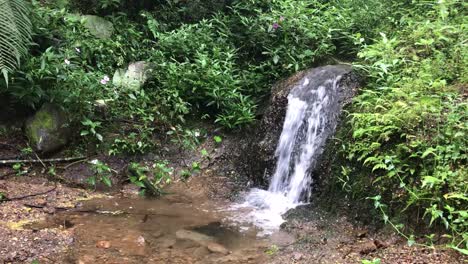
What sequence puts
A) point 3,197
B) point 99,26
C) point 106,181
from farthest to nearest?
point 99,26 → point 106,181 → point 3,197

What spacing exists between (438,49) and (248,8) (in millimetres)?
3473

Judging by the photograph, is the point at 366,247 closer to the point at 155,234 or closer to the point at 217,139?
the point at 155,234

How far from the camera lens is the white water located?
5.40 m

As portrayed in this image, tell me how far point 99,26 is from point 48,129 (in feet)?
8.20

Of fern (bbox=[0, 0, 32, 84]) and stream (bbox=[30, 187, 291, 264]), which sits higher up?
fern (bbox=[0, 0, 32, 84])

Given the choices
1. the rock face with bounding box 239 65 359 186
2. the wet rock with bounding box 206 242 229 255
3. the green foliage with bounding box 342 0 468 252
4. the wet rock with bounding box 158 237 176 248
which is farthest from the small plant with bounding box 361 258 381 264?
the rock face with bounding box 239 65 359 186

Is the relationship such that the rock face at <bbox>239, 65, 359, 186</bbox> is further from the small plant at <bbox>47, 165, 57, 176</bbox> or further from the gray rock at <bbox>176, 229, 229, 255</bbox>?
the small plant at <bbox>47, 165, 57, 176</bbox>

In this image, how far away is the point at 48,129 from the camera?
573 centimetres

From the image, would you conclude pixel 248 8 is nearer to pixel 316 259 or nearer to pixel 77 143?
pixel 77 143

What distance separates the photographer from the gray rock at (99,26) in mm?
7348

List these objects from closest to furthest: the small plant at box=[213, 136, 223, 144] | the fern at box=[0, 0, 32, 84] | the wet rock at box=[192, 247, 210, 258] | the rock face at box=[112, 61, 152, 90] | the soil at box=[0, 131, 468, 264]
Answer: the soil at box=[0, 131, 468, 264] < the wet rock at box=[192, 247, 210, 258] < the fern at box=[0, 0, 32, 84] < the small plant at box=[213, 136, 223, 144] < the rock face at box=[112, 61, 152, 90]

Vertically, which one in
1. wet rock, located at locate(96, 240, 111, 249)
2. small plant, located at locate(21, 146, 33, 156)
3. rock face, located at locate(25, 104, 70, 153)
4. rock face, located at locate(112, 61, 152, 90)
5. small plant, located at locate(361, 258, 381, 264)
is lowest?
wet rock, located at locate(96, 240, 111, 249)

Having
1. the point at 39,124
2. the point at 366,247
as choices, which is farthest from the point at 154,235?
the point at 39,124

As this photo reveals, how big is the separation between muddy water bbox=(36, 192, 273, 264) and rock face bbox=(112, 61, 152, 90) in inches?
84.1
